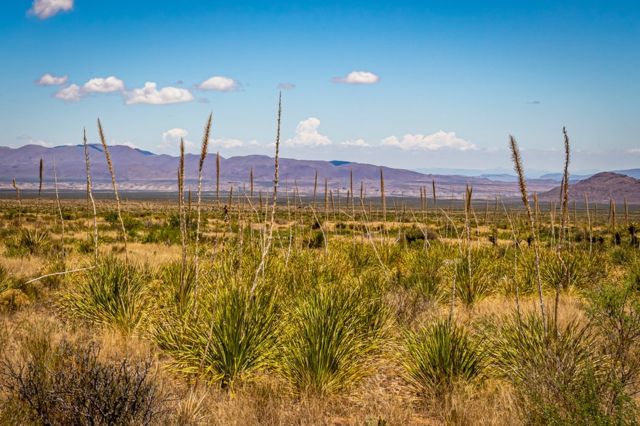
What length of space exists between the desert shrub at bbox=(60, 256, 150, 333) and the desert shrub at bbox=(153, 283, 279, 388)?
166cm

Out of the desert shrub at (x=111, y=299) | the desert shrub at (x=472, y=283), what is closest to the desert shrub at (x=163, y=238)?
the desert shrub at (x=111, y=299)

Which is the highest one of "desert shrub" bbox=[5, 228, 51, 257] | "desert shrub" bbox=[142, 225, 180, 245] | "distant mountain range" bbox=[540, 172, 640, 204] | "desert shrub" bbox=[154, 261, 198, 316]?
"distant mountain range" bbox=[540, 172, 640, 204]

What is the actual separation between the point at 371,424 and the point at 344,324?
74.3 inches

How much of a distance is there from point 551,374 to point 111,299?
615 cm

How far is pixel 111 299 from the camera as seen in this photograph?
7.67m

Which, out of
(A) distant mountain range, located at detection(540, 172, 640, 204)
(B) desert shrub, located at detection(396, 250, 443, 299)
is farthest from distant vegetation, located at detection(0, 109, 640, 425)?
(A) distant mountain range, located at detection(540, 172, 640, 204)

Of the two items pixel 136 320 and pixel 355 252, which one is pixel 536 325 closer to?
pixel 136 320

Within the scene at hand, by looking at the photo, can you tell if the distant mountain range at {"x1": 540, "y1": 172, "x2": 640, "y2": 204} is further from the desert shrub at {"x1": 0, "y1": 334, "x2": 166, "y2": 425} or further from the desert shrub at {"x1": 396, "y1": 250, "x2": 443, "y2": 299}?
the desert shrub at {"x1": 0, "y1": 334, "x2": 166, "y2": 425}

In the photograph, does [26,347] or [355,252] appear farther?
[355,252]

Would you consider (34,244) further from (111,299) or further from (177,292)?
(177,292)

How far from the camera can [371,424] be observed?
14.1 ft

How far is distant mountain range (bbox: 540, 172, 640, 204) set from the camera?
533 feet

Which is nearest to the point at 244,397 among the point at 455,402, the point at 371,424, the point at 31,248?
the point at 371,424

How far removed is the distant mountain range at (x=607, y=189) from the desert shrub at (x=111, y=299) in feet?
548
